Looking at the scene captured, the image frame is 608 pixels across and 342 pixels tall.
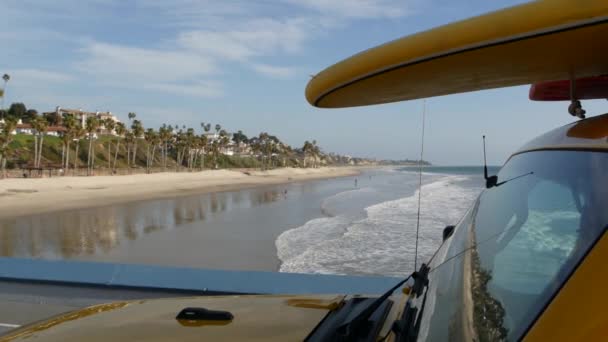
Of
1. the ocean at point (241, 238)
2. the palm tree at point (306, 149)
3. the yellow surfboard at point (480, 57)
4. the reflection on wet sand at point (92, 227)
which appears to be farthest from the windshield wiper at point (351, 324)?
the palm tree at point (306, 149)

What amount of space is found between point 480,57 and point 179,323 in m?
1.34

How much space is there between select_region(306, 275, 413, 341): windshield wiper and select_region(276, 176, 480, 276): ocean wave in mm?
9413

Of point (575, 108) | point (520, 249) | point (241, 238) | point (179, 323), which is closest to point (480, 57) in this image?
point (520, 249)

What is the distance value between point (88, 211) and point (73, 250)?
15183 millimetres

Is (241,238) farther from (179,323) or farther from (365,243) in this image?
(179,323)

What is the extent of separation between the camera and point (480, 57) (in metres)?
→ 1.25

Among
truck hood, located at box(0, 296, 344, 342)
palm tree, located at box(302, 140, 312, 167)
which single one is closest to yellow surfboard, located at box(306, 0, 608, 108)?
truck hood, located at box(0, 296, 344, 342)

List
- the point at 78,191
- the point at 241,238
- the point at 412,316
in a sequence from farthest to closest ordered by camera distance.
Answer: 1. the point at 78,191
2. the point at 241,238
3. the point at 412,316

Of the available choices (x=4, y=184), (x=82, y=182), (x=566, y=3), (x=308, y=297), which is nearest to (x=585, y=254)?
(x=566, y=3)

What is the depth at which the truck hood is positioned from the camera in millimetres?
1766

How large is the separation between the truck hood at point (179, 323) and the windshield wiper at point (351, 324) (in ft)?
0.19

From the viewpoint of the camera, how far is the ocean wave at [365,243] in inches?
493

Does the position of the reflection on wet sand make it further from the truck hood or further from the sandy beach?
the truck hood

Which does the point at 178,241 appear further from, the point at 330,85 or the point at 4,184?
the point at 4,184
